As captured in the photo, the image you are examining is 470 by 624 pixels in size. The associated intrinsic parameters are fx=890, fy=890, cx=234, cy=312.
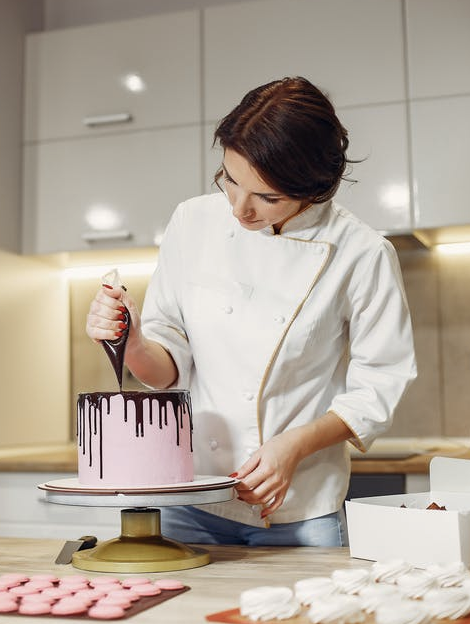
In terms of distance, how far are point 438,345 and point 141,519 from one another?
5.45 ft

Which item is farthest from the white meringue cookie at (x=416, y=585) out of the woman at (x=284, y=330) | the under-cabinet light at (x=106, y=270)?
the under-cabinet light at (x=106, y=270)

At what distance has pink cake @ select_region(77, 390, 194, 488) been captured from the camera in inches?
42.5

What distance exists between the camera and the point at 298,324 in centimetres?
133

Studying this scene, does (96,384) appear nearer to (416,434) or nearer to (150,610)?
(416,434)

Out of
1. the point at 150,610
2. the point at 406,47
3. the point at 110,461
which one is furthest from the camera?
the point at 406,47

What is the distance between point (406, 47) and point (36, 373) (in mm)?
1431

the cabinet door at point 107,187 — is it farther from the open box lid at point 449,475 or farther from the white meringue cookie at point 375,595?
the white meringue cookie at point 375,595

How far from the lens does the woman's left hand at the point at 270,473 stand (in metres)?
1.17

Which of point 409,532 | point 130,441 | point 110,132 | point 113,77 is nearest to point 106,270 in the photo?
point 110,132

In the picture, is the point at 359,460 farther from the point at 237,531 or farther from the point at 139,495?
the point at 139,495

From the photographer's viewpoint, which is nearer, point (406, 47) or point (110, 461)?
point (110, 461)

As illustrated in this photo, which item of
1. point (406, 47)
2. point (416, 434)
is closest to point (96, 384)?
point (416, 434)

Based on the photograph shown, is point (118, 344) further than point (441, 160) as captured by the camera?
No

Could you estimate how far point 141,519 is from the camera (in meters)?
1.10
